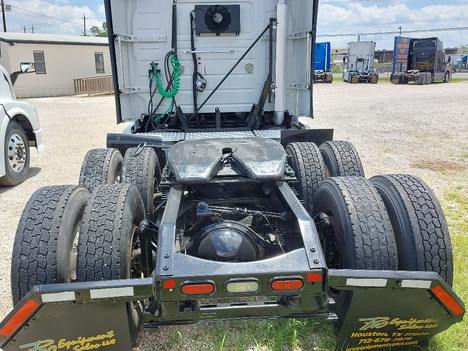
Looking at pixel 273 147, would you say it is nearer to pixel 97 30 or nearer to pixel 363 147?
pixel 363 147

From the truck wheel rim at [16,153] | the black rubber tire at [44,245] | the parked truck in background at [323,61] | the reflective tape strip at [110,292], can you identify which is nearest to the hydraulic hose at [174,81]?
the truck wheel rim at [16,153]

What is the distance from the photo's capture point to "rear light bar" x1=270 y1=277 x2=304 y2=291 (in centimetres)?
232

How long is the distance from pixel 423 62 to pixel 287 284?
35666mm

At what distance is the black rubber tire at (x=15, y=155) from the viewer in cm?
691

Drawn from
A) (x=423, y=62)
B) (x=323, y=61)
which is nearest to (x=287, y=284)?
(x=423, y=62)

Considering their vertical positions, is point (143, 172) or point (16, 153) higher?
point (143, 172)

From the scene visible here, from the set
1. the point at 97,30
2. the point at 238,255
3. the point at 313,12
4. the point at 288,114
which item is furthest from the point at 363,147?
the point at 97,30

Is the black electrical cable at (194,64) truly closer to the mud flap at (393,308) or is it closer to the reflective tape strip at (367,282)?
the mud flap at (393,308)

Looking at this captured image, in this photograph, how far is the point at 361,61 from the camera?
36.8 meters

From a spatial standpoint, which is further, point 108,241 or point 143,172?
point 143,172

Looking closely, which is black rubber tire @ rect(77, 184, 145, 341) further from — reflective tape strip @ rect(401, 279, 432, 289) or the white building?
the white building

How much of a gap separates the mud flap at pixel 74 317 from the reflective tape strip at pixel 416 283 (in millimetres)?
1364

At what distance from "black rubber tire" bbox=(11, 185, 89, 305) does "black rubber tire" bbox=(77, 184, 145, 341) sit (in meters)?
0.09

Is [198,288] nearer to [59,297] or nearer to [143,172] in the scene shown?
[59,297]
